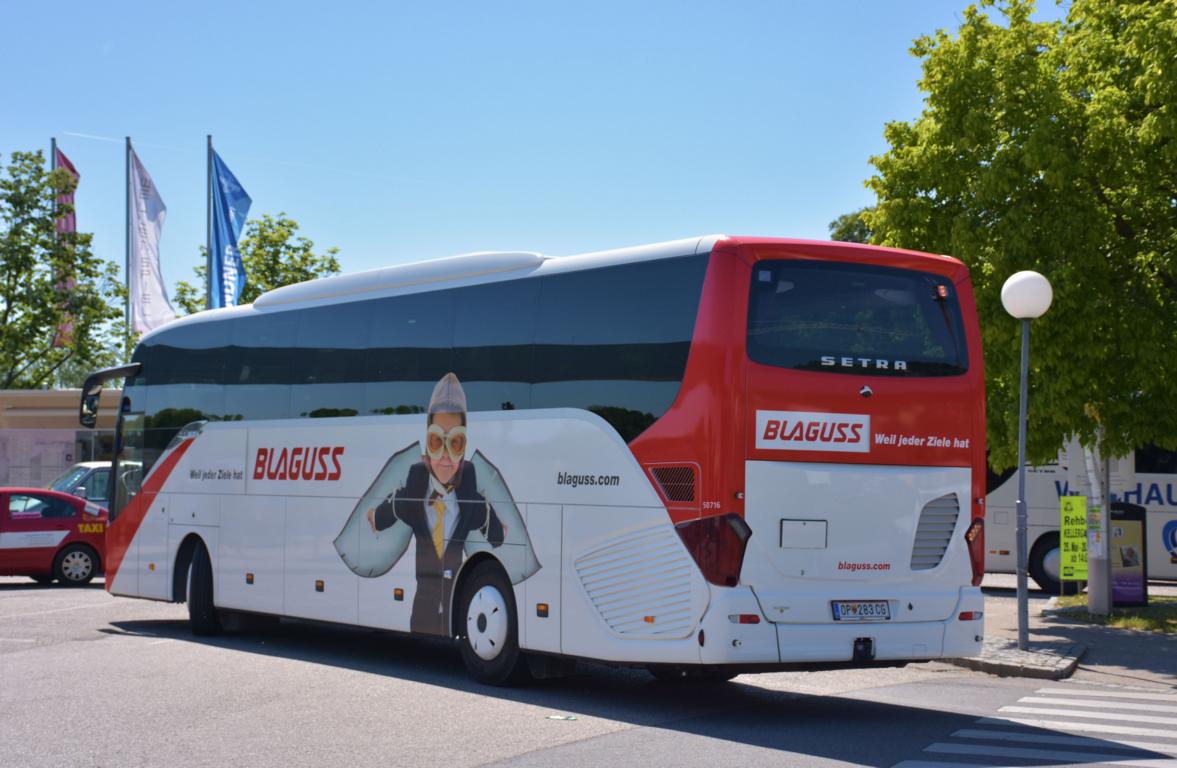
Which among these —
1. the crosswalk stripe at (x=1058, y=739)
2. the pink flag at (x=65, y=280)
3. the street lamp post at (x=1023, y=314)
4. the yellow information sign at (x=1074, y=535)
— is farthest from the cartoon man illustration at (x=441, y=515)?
the pink flag at (x=65, y=280)

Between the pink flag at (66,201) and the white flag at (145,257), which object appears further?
A: the pink flag at (66,201)

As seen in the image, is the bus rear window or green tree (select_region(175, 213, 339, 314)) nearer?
the bus rear window

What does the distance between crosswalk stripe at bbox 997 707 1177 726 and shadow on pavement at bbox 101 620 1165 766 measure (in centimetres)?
66

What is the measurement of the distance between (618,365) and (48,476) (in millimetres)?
34100

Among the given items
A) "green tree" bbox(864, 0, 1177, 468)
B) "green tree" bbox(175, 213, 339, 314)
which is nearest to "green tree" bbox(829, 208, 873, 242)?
"green tree" bbox(175, 213, 339, 314)

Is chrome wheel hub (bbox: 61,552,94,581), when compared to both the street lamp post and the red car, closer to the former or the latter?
the red car

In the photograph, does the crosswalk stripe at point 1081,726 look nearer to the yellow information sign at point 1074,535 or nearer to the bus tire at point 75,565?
the yellow information sign at point 1074,535

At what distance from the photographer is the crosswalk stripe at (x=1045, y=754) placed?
933 cm

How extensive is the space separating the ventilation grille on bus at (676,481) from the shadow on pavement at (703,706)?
1.73 metres

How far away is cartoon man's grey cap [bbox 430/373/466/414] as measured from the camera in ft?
45.2

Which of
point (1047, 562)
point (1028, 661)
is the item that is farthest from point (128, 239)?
point (1028, 661)

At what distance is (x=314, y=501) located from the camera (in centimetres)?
1592

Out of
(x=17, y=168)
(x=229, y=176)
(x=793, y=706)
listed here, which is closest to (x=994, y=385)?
(x=793, y=706)

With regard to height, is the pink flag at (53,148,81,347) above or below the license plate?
above
